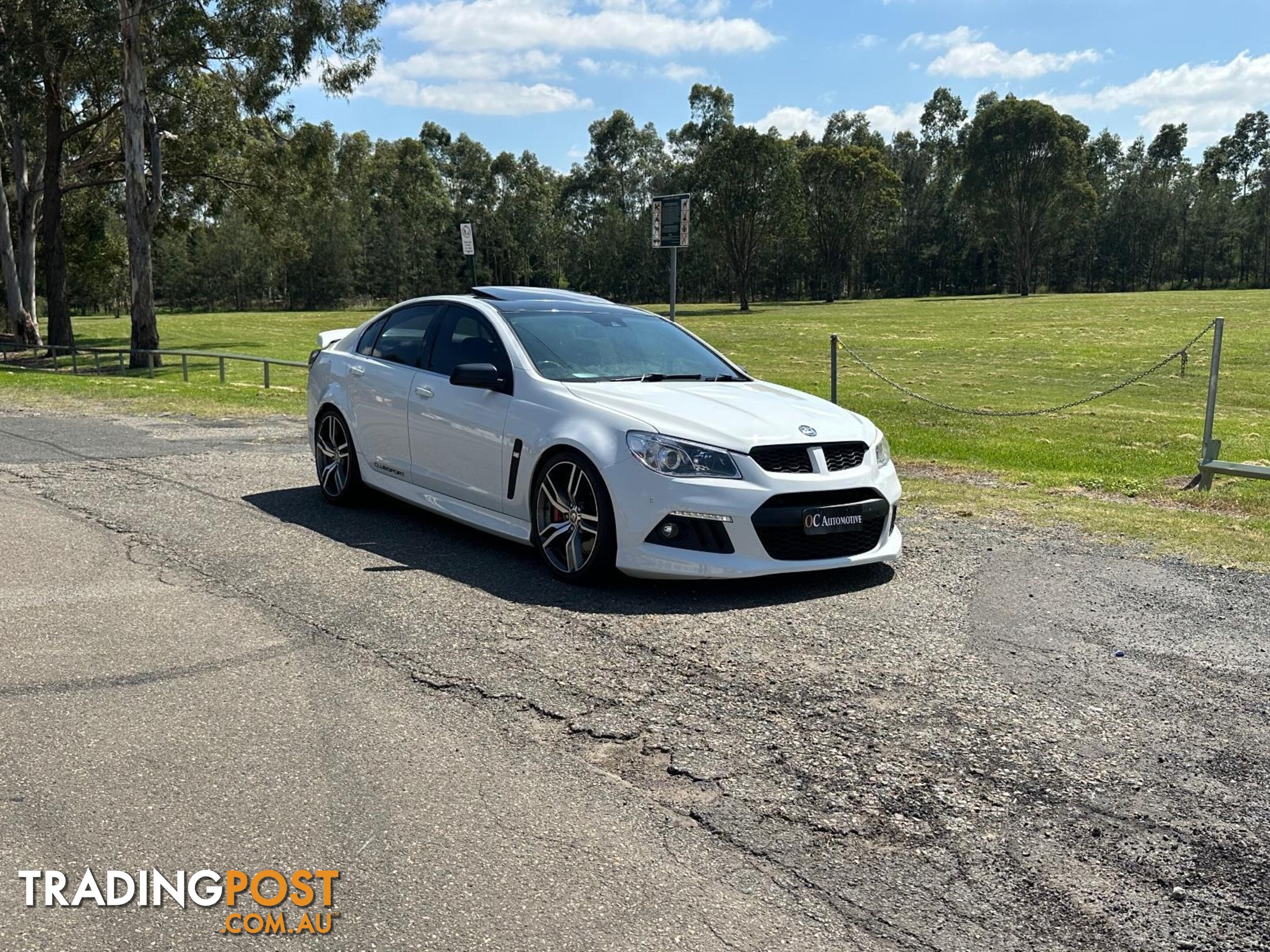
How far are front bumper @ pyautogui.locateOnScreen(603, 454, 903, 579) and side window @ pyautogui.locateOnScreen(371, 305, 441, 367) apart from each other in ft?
7.94

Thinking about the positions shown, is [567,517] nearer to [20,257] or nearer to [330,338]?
[330,338]

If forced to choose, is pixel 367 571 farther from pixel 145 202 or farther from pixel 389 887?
pixel 145 202

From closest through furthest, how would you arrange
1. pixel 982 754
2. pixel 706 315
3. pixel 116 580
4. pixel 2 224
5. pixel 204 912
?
pixel 204 912 < pixel 982 754 < pixel 116 580 < pixel 2 224 < pixel 706 315

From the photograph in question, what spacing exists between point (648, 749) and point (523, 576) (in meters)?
2.50

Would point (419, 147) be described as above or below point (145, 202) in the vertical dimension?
above

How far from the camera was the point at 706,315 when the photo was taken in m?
63.4

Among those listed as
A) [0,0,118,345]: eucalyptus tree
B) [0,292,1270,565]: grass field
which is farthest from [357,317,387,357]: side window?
[0,0,118,345]: eucalyptus tree

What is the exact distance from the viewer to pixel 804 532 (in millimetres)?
5758

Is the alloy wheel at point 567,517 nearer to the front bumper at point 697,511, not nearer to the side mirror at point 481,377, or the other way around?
the front bumper at point 697,511

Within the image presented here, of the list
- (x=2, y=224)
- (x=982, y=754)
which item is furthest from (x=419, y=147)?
(x=982, y=754)

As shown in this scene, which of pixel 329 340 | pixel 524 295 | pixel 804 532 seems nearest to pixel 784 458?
pixel 804 532

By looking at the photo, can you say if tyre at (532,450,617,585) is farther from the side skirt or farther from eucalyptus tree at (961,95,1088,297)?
eucalyptus tree at (961,95,1088,297)

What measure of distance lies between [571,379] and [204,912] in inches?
163

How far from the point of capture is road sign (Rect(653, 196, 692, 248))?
1307cm
